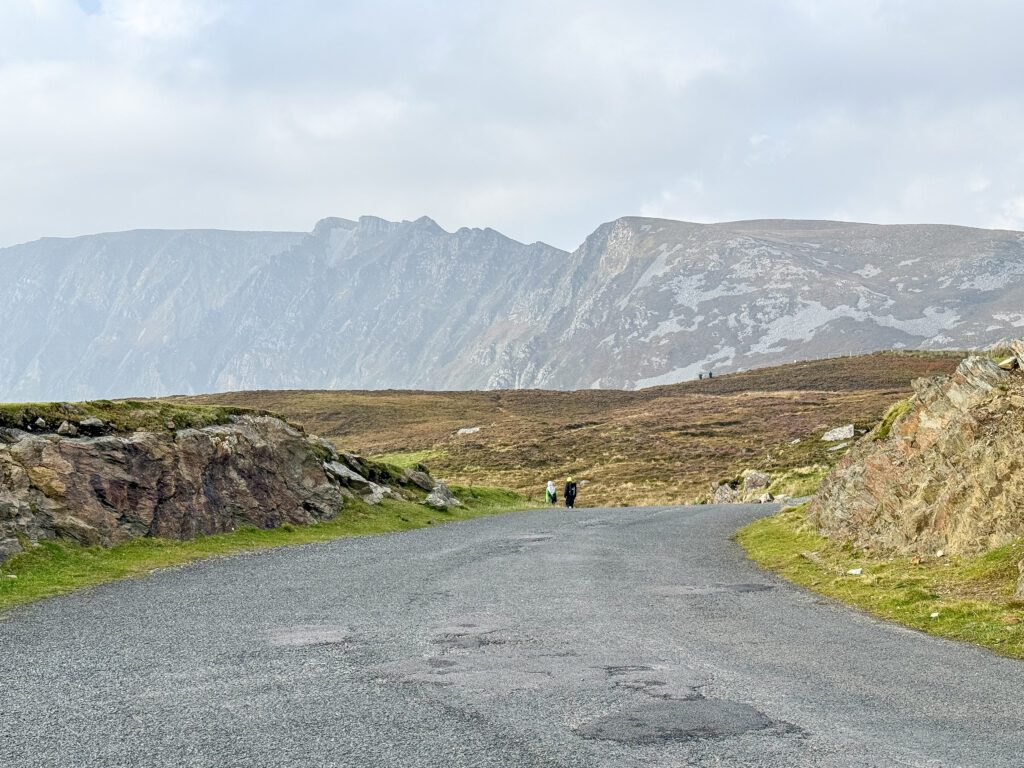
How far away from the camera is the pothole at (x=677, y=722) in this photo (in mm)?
8469

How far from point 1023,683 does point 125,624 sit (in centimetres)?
1321

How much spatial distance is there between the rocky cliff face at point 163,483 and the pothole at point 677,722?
55.3 ft

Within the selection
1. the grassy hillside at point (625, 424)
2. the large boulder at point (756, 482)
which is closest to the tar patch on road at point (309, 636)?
the large boulder at point (756, 482)

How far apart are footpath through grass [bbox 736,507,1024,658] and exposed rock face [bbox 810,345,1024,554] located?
71 centimetres

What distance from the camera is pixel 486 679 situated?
10695 mm

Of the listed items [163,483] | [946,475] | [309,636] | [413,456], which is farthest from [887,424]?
[413,456]

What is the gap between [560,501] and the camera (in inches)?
2301

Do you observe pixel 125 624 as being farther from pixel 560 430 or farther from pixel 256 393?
pixel 256 393

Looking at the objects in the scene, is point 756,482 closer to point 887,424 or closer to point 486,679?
point 887,424

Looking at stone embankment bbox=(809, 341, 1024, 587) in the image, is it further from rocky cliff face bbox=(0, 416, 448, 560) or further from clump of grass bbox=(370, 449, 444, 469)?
clump of grass bbox=(370, 449, 444, 469)

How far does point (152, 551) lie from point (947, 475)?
20517 millimetres

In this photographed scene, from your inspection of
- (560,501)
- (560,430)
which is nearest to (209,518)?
(560,501)

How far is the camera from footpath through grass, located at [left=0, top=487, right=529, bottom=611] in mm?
18844

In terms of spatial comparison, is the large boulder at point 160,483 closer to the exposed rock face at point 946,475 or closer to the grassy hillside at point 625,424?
the exposed rock face at point 946,475
